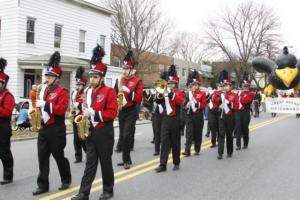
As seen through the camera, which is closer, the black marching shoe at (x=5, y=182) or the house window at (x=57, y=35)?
the black marching shoe at (x=5, y=182)

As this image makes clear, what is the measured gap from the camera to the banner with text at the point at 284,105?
1076 centimetres

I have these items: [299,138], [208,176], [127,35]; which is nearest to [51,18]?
[127,35]

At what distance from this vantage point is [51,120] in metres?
6.27

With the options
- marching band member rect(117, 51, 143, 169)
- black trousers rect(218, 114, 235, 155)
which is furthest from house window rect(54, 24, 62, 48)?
marching band member rect(117, 51, 143, 169)

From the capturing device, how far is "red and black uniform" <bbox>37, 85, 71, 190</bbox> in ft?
20.3

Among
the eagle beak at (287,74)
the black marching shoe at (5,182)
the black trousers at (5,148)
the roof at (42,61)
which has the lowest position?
the black marching shoe at (5,182)

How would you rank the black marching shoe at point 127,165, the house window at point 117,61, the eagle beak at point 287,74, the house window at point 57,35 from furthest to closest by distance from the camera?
the house window at point 117,61 < the house window at point 57,35 < the eagle beak at point 287,74 < the black marching shoe at point 127,165

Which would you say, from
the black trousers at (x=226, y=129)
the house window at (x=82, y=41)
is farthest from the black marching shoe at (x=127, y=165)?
the house window at (x=82, y=41)

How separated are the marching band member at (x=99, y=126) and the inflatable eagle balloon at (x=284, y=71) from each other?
17.8 feet

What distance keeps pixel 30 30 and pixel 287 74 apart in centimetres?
1732

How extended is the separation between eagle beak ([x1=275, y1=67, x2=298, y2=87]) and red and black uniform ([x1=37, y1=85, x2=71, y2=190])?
5.66 meters

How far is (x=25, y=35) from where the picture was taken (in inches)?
913

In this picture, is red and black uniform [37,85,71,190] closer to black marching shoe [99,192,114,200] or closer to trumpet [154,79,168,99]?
black marching shoe [99,192,114,200]

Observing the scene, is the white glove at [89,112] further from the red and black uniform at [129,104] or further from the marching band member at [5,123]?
the red and black uniform at [129,104]
